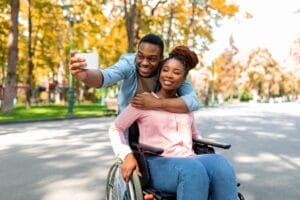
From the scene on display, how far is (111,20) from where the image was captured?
3534cm

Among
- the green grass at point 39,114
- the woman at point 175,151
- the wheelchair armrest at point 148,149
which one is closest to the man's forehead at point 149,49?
the woman at point 175,151

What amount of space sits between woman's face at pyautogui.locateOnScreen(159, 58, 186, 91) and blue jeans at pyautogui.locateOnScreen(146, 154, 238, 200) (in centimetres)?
54

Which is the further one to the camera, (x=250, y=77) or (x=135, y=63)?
(x=250, y=77)

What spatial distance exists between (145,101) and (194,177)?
0.67 m

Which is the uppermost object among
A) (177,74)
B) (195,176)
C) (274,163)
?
(177,74)

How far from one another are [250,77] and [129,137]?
92.1m

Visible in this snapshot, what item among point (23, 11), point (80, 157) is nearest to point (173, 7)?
point (23, 11)

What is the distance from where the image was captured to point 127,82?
388 centimetres

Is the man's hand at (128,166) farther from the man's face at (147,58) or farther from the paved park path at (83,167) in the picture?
the paved park path at (83,167)

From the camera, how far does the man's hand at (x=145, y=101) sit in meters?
3.65

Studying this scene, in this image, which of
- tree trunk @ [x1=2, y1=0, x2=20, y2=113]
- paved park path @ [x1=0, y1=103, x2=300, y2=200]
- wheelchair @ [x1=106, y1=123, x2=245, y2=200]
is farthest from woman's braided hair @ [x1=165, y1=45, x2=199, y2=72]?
tree trunk @ [x1=2, y1=0, x2=20, y2=113]

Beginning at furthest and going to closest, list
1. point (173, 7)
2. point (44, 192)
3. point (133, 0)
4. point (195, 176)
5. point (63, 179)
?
point (173, 7), point (133, 0), point (63, 179), point (44, 192), point (195, 176)

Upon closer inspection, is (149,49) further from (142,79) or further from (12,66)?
(12,66)

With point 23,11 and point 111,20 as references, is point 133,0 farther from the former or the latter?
point 23,11
